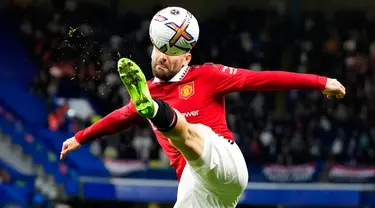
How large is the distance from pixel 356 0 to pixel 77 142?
42.9ft

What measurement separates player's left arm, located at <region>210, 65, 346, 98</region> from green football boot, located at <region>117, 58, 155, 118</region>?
0.99 m

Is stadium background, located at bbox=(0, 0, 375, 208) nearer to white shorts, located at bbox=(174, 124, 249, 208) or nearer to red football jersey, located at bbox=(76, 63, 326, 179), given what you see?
red football jersey, located at bbox=(76, 63, 326, 179)

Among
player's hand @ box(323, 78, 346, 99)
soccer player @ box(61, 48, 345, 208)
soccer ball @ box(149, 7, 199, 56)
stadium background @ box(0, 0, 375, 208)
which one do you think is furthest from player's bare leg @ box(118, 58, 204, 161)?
stadium background @ box(0, 0, 375, 208)

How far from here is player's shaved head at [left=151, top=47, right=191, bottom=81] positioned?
5.30 meters

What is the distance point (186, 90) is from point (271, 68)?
1033 cm

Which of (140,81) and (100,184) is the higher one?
(140,81)

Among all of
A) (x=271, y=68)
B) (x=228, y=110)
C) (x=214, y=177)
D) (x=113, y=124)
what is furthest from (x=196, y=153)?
(x=271, y=68)

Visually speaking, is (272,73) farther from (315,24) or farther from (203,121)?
(315,24)

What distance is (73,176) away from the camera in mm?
13000

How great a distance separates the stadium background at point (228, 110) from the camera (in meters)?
13.2

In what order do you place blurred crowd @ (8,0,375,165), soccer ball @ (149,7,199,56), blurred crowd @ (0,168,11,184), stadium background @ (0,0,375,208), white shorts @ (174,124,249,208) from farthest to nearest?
blurred crowd @ (8,0,375,165)
stadium background @ (0,0,375,208)
blurred crowd @ (0,168,11,184)
soccer ball @ (149,7,199,56)
white shorts @ (174,124,249,208)

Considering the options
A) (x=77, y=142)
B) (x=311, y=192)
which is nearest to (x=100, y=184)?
(x=311, y=192)

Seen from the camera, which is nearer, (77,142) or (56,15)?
(77,142)

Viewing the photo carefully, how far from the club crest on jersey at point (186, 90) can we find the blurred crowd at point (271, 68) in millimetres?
6821
